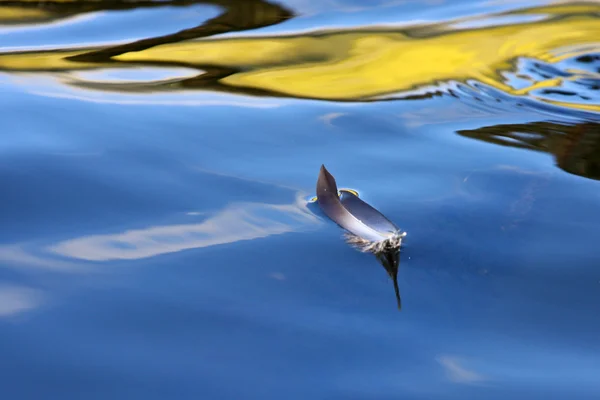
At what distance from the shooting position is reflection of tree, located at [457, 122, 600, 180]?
5.25ft

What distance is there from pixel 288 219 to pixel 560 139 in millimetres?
755

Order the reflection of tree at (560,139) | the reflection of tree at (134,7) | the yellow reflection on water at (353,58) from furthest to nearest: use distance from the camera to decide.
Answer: the reflection of tree at (134,7) → the yellow reflection on water at (353,58) → the reflection of tree at (560,139)

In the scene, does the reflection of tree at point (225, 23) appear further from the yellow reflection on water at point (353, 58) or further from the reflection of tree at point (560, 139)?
the reflection of tree at point (560, 139)

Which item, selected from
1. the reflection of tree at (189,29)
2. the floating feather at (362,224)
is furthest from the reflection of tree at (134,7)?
the floating feather at (362,224)

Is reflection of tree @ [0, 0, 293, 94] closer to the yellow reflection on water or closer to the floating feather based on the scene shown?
the yellow reflection on water

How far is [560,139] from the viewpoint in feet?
5.76

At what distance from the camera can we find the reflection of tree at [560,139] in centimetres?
160

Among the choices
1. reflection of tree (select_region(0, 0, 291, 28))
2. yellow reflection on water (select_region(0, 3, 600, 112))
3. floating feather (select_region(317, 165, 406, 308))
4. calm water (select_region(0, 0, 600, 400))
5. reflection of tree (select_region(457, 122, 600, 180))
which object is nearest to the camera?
calm water (select_region(0, 0, 600, 400))

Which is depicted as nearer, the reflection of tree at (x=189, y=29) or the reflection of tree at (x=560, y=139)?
the reflection of tree at (x=560, y=139)

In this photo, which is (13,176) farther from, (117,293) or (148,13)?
(148,13)

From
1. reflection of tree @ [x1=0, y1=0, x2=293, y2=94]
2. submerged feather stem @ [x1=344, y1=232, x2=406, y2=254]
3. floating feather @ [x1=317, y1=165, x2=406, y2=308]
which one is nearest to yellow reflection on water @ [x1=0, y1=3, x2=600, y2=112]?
reflection of tree @ [x1=0, y1=0, x2=293, y2=94]

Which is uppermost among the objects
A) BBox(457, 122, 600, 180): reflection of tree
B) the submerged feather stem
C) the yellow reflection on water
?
the yellow reflection on water

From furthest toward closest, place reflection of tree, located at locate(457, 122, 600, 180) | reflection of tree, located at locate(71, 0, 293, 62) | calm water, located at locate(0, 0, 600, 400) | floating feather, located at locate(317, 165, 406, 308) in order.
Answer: reflection of tree, located at locate(71, 0, 293, 62) < reflection of tree, located at locate(457, 122, 600, 180) < floating feather, located at locate(317, 165, 406, 308) < calm water, located at locate(0, 0, 600, 400)

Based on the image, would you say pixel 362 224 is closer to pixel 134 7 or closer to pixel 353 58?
pixel 353 58
